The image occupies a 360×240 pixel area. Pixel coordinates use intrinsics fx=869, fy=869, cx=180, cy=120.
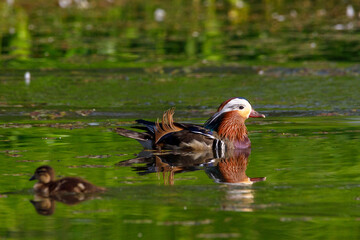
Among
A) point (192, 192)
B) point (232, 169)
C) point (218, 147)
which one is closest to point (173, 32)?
point (218, 147)

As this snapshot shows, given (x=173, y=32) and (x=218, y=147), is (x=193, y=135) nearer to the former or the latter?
(x=218, y=147)

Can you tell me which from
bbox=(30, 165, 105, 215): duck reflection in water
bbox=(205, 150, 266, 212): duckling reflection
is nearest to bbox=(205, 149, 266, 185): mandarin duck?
bbox=(205, 150, 266, 212): duckling reflection

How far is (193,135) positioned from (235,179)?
196cm

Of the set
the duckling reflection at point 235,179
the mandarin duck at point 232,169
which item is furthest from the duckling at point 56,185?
the mandarin duck at point 232,169

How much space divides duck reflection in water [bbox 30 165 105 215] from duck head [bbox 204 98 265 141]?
3.16 m

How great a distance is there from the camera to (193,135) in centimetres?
1085

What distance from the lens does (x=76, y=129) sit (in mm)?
12320

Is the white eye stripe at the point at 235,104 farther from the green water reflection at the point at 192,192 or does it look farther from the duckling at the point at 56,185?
the duckling at the point at 56,185

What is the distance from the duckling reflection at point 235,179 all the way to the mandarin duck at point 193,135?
0.24 metres

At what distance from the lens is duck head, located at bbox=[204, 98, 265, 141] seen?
36.3ft

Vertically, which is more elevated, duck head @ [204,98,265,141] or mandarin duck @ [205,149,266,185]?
duck head @ [204,98,265,141]

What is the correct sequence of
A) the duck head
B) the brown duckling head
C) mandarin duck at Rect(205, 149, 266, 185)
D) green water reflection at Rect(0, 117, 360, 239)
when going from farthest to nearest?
the duck head, mandarin duck at Rect(205, 149, 266, 185), the brown duckling head, green water reflection at Rect(0, 117, 360, 239)

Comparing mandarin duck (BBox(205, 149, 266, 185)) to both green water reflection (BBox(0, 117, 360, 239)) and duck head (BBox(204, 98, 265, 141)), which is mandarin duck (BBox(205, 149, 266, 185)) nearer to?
green water reflection (BBox(0, 117, 360, 239))

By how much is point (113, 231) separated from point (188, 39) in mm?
16221
